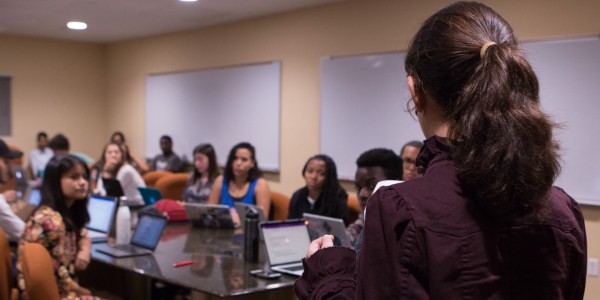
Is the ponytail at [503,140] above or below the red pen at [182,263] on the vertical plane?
above

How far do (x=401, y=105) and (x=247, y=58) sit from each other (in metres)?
2.31

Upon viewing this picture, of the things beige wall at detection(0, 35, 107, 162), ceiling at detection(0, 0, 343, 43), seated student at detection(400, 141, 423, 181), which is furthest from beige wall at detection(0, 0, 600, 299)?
seated student at detection(400, 141, 423, 181)

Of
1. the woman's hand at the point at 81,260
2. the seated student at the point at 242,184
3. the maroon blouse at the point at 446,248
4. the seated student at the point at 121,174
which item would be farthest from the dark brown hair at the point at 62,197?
the maroon blouse at the point at 446,248

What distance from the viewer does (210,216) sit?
4090 mm

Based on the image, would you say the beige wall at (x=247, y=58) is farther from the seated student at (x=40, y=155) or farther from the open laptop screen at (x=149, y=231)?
the open laptop screen at (x=149, y=231)

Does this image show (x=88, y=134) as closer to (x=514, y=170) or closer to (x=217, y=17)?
(x=217, y=17)

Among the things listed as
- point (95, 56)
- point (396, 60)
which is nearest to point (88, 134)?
point (95, 56)

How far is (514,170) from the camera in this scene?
2.76ft

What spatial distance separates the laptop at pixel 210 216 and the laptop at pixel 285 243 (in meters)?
1.12

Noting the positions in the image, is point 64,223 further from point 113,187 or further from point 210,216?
point 113,187

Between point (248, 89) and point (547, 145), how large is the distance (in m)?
6.20

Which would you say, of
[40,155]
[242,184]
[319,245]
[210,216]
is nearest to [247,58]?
[242,184]

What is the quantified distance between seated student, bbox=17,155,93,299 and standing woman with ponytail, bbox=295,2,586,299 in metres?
2.21

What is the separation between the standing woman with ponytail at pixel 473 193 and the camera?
33.6 inches
